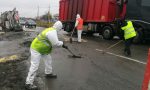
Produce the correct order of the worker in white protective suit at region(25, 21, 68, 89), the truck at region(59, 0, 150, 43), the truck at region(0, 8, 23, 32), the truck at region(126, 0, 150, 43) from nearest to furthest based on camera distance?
1. the worker in white protective suit at region(25, 21, 68, 89)
2. the truck at region(126, 0, 150, 43)
3. the truck at region(59, 0, 150, 43)
4. the truck at region(0, 8, 23, 32)

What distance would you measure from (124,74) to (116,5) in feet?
38.6

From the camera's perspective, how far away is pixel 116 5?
2073 centimetres

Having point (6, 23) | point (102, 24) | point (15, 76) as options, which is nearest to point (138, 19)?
point (102, 24)

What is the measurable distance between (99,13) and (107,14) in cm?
94

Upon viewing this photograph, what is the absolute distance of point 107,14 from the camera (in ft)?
68.3

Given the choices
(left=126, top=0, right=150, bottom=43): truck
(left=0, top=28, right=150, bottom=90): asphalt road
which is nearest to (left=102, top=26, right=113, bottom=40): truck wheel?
(left=126, top=0, right=150, bottom=43): truck

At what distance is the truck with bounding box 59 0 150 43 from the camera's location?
1811 centimetres

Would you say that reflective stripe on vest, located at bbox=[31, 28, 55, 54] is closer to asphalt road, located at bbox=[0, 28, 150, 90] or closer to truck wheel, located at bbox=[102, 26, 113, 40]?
asphalt road, located at bbox=[0, 28, 150, 90]

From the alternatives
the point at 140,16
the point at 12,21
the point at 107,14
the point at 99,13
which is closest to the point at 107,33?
the point at 107,14

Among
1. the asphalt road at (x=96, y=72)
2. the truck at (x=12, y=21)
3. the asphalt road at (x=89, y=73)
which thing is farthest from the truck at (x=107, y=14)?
the truck at (x=12, y=21)

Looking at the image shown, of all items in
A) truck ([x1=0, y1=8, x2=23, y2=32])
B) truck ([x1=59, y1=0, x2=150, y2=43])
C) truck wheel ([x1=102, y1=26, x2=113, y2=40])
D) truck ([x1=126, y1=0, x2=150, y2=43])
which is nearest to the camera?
truck ([x1=126, y1=0, x2=150, y2=43])

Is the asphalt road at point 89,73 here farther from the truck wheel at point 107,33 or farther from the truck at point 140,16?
the truck wheel at point 107,33

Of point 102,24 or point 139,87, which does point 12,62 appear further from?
point 102,24

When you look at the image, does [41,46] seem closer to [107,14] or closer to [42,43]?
[42,43]
